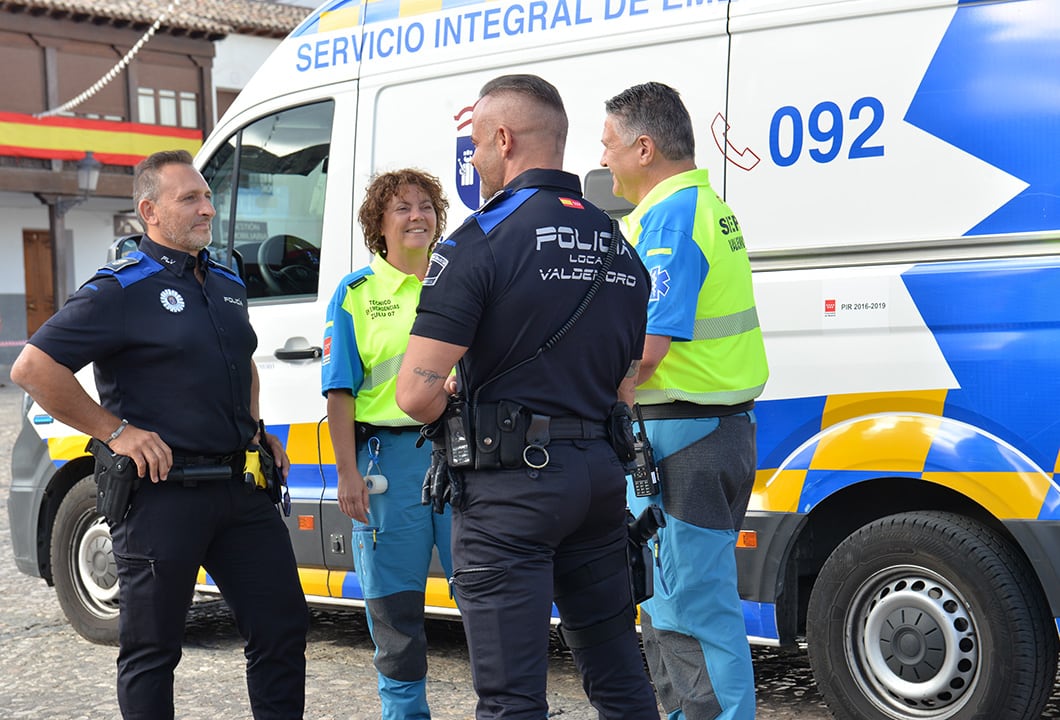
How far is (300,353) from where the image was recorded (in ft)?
16.7

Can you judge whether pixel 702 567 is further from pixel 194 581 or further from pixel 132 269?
pixel 132 269

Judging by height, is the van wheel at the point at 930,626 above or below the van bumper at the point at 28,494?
above

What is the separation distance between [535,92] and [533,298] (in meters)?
0.45

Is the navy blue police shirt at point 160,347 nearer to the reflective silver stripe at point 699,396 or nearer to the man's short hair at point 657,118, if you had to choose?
the reflective silver stripe at point 699,396

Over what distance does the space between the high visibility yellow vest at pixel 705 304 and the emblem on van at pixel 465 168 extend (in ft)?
4.27

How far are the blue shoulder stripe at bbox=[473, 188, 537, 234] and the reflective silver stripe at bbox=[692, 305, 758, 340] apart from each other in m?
0.86

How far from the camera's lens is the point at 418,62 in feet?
16.1

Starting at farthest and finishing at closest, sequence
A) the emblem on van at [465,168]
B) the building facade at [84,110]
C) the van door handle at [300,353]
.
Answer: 1. the building facade at [84,110]
2. the van door handle at [300,353]
3. the emblem on van at [465,168]

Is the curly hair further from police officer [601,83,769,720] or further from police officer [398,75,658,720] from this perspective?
police officer [398,75,658,720]

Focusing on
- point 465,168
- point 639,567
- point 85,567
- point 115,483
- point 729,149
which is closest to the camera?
point 639,567

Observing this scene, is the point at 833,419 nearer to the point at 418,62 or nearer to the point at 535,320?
the point at 535,320

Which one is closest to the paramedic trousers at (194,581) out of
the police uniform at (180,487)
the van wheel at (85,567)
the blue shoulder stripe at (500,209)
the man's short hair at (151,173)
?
the police uniform at (180,487)

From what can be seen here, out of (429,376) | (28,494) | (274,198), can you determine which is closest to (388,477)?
(429,376)

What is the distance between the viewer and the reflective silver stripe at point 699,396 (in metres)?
3.50
